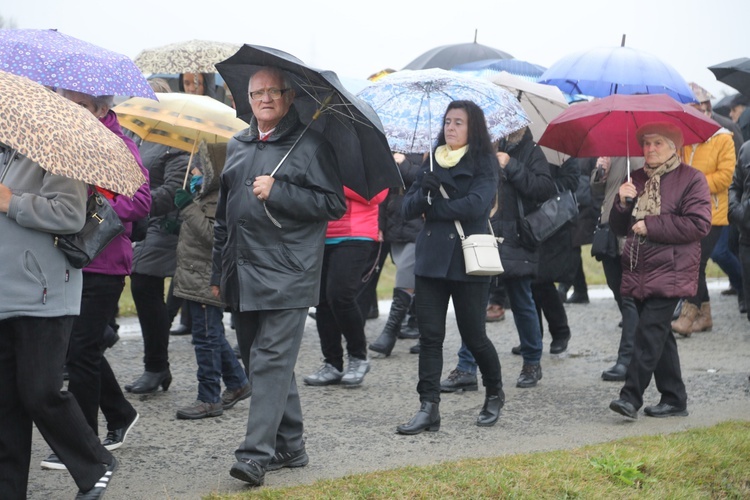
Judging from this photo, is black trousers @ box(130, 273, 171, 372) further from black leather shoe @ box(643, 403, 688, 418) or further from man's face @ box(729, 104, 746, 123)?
man's face @ box(729, 104, 746, 123)

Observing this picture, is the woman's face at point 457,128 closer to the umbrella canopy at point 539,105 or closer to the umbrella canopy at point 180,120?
the umbrella canopy at point 180,120

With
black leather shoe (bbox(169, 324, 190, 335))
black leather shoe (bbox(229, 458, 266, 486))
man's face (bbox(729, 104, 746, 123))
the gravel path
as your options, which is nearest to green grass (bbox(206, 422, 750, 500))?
black leather shoe (bbox(229, 458, 266, 486))

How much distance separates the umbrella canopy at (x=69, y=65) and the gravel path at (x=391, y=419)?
6.27 feet

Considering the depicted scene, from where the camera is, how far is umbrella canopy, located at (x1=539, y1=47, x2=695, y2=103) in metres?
8.78

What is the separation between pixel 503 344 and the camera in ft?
29.8

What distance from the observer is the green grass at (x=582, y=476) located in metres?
4.66

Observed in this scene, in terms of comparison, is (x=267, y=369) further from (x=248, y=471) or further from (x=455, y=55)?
(x=455, y=55)

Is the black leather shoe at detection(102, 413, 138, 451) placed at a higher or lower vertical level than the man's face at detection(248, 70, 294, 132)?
lower

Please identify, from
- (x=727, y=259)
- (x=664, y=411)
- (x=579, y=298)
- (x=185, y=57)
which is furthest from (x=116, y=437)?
(x=727, y=259)

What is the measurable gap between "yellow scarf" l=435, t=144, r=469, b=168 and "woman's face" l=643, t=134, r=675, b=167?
45.5 inches

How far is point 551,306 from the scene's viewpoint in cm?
845

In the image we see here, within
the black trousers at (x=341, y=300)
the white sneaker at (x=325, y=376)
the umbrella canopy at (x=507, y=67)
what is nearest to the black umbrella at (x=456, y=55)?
the umbrella canopy at (x=507, y=67)

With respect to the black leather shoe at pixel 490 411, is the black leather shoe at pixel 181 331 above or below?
below

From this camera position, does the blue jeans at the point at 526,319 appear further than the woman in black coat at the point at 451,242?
Yes
